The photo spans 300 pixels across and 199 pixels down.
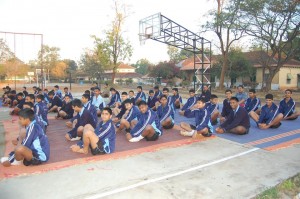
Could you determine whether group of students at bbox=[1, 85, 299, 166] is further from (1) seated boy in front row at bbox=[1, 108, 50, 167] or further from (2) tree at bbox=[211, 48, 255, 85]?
(2) tree at bbox=[211, 48, 255, 85]

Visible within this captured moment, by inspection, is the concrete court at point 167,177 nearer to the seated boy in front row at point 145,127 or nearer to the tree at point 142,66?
the seated boy in front row at point 145,127

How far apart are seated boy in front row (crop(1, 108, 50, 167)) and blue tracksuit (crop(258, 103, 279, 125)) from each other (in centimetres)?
604

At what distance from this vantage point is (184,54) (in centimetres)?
6444

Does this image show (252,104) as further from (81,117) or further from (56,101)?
(56,101)

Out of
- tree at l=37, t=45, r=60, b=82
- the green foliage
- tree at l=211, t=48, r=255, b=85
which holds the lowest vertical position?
the green foliage

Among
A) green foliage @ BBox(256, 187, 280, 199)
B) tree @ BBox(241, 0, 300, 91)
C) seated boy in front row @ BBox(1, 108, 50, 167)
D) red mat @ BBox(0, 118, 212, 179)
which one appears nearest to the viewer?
green foliage @ BBox(256, 187, 280, 199)

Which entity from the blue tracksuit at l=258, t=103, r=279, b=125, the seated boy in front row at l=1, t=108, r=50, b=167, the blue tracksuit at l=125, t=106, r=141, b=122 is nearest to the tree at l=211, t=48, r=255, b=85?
the blue tracksuit at l=258, t=103, r=279, b=125

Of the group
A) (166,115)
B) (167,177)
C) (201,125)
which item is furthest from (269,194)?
(166,115)

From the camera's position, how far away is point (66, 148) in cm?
589

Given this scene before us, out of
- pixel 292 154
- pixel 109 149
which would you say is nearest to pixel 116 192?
pixel 109 149

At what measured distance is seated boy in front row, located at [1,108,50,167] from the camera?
4.43m

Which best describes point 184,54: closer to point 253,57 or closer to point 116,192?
point 253,57

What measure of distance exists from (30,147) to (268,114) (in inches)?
251

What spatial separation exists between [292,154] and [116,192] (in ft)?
12.3
